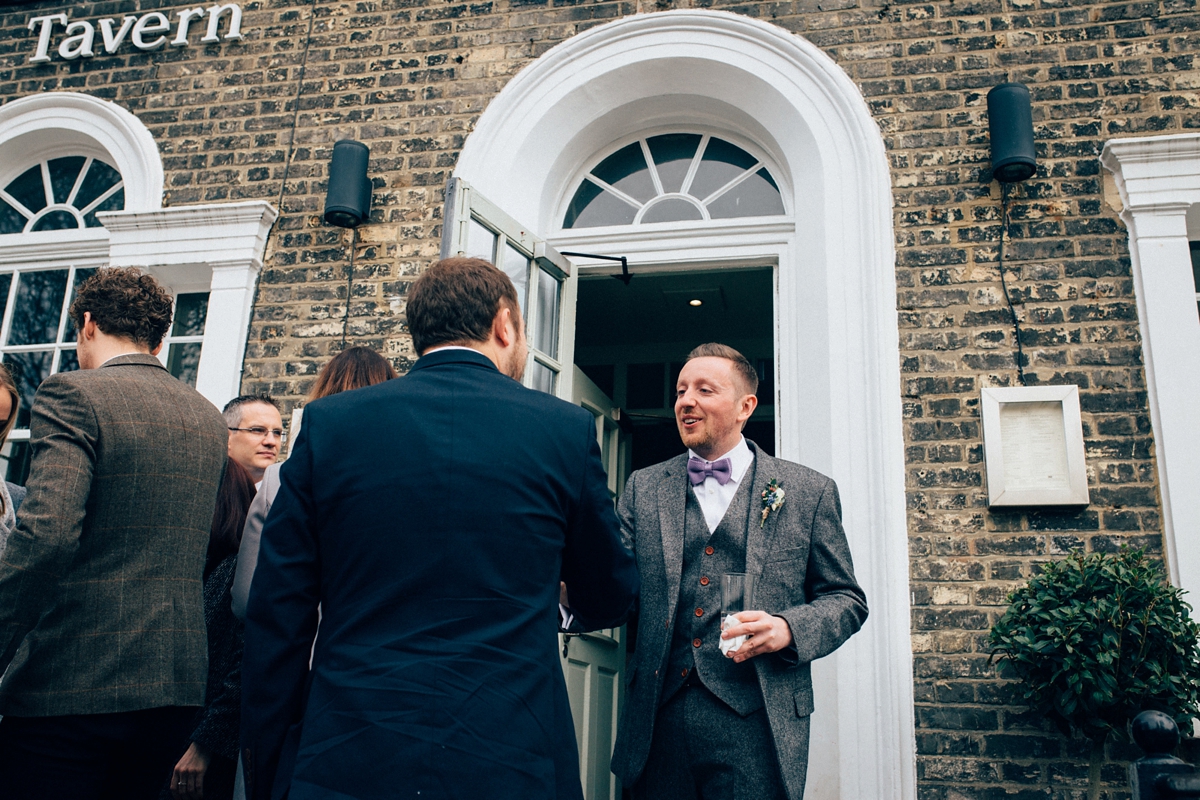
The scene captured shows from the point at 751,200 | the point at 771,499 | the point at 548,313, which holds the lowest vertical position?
the point at 771,499

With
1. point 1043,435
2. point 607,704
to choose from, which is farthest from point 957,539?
point 607,704

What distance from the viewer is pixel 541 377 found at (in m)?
4.28

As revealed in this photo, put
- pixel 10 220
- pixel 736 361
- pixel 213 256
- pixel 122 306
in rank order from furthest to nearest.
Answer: pixel 10 220, pixel 213 256, pixel 736 361, pixel 122 306

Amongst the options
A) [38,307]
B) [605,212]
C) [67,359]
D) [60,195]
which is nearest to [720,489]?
[605,212]

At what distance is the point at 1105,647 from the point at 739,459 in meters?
1.25

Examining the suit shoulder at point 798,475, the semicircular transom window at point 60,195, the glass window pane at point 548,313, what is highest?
the semicircular transom window at point 60,195

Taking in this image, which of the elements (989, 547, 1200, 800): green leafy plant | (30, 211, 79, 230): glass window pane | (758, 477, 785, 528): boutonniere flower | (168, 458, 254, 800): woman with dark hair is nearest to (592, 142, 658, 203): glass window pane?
(758, 477, 785, 528): boutonniere flower

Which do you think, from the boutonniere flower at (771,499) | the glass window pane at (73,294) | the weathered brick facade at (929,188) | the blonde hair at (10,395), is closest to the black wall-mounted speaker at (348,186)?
the weathered brick facade at (929,188)

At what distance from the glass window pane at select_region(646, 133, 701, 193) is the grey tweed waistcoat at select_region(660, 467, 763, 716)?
2633 millimetres

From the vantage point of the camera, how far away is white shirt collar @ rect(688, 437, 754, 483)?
266 cm

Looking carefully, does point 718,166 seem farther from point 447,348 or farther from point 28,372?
point 28,372

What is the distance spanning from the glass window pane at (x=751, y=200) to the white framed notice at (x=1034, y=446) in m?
1.52

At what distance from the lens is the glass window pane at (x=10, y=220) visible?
542 cm

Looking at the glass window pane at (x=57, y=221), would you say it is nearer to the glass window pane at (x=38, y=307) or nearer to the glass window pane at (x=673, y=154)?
the glass window pane at (x=38, y=307)
